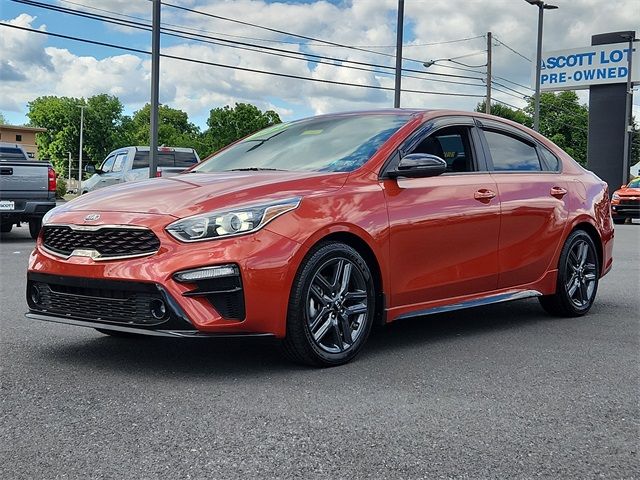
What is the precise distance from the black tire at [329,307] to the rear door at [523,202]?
149 cm

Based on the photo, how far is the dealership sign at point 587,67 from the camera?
140ft

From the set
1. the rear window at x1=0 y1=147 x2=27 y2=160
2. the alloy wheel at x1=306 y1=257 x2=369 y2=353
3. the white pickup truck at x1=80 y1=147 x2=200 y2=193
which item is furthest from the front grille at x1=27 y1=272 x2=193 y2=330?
the white pickup truck at x1=80 y1=147 x2=200 y2=193

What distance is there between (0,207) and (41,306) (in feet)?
31.8

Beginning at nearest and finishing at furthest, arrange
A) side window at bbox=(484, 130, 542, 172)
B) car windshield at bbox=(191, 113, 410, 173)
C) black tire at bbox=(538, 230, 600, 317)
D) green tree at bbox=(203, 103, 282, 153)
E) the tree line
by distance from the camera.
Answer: car windshield at bbox=(191, 113, 410, 173)
side window at bbox=(484, 130, 542, 172)
black tire at bbox=(538, 230, 600, 317)
green tree at bbox=(203, 103, 282, 153)
the tree line

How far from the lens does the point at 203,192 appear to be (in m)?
4.63

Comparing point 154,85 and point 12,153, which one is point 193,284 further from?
point 154,85

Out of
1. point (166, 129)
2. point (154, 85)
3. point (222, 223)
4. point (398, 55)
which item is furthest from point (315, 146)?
point (166, 129)

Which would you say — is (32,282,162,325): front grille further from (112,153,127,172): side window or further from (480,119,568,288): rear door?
(112,153,127,172): side window

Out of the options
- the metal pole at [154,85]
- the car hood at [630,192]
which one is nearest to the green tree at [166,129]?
the car hood at [630,192]

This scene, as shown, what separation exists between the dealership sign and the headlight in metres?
41.3

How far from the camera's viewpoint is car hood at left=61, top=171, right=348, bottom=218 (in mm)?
4465

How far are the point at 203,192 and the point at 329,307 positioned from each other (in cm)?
96

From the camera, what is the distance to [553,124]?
323ft

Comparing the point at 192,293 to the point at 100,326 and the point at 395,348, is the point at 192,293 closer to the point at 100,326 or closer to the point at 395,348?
the point at 100,326
